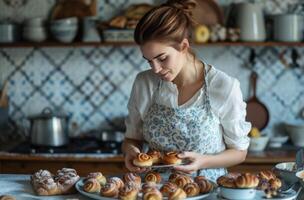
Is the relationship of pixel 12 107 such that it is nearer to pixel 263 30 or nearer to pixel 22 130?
pixel 22 130

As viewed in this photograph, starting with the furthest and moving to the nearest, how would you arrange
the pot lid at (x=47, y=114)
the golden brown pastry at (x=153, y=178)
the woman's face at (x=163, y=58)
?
the pot lid at (x=47, y=114) < the woman's face at (x=163, y=58) < the golden brown pastry at (x=153, y=178)

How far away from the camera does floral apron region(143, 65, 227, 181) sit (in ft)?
7.16

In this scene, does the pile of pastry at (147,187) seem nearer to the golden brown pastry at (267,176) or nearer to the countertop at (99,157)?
the golden brown pastry at (267,176)

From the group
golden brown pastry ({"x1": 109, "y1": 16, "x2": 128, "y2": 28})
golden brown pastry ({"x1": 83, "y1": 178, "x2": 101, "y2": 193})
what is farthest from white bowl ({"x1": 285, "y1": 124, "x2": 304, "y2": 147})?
golden brown pastry ({"x1": 83, "y1": 178, "x2": 101, "y2": 193})

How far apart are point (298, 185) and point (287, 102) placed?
2020 millimetres

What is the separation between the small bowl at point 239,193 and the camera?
5.50 ft

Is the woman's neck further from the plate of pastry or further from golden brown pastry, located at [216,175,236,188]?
golden brown pastry, located at [216,175,236,188]

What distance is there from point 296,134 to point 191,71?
1.60 meters

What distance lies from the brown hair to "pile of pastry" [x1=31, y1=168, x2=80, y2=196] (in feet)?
1.77

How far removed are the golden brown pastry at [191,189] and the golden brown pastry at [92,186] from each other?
0.27 m

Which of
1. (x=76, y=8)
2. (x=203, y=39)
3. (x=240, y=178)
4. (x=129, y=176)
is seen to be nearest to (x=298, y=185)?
(x=240, y=178)

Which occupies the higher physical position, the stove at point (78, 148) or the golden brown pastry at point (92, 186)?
the golden brown pastry at point (92, 186)

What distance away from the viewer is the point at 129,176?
6.02 ft

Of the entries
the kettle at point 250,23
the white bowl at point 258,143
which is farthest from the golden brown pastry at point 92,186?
the kettle at point 250,23
